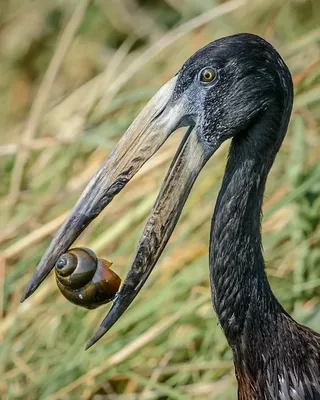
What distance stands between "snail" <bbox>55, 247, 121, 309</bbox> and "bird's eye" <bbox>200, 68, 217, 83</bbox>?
0.53 metres

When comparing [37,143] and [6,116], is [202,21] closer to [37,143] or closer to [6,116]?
[37,143]

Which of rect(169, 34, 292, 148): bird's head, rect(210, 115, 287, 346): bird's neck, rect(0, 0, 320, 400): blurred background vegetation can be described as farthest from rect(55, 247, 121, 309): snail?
rect(0, 0, 320, 400): blurred background vegetation

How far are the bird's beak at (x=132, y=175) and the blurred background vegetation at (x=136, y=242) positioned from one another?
906 millimetres

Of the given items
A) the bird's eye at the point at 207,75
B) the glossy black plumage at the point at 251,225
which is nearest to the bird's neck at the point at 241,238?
the glossy black plumage at the point at 251,225

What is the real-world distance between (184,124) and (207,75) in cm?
13

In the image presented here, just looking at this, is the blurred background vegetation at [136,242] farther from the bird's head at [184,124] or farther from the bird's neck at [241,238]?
the bird's head at [184,124]

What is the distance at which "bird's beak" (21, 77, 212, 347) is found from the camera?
2.74 metres

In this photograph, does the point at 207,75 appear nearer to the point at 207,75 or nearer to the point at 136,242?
the point at 207,75

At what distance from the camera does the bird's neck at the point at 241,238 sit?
2.80m

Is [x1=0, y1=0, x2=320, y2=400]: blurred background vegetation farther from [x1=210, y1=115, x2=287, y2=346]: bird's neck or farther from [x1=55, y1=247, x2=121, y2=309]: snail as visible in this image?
[x1=55, y1=247, x2=121, y2=309]: snail

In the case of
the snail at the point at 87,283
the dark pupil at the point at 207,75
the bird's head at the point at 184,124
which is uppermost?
the dark pupil at the point at 207,75

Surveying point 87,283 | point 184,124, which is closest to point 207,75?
point 184,124

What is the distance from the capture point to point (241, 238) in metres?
2.81

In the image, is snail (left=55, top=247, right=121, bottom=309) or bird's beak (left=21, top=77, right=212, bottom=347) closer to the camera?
bird's beak (left=21, top=77, right=212, bottom=347)
